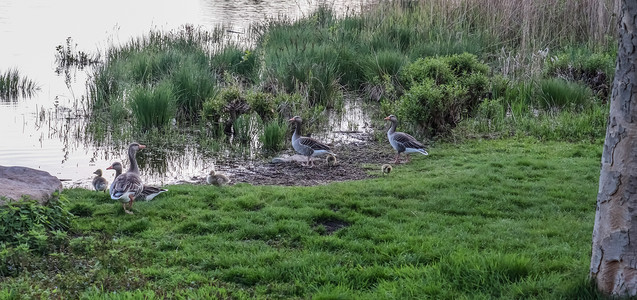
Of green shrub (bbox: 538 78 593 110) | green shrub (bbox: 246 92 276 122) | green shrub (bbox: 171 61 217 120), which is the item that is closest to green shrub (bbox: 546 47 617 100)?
green shrub (bbox: 538 78 593 110)

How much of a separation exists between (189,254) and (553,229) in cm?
439

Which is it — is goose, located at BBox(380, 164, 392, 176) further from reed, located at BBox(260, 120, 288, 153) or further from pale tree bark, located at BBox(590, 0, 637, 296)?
pale tree bark, located at BBox(590, 0, 637, 296)

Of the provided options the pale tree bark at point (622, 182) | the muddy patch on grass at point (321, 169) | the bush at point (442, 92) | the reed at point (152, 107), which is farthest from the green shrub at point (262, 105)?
the pale tree bark at point (622, 182)

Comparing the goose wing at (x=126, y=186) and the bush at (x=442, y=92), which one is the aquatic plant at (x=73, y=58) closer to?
the bush at (x=442, y=92)

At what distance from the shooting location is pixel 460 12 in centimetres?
2239

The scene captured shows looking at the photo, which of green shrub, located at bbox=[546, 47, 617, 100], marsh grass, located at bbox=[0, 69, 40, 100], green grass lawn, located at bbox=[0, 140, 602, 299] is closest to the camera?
green grass lawn, located at bbox=[0, 140, 602, 299]

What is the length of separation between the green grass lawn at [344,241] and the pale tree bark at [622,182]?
13.4 inches

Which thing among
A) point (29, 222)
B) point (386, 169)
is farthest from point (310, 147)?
point (29, 222)

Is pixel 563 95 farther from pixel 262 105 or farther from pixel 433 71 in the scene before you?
pixel 262 105

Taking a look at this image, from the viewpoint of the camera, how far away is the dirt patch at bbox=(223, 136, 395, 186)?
38.9 feet

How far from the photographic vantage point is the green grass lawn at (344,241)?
6.65 metres

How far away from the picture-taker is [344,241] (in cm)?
809

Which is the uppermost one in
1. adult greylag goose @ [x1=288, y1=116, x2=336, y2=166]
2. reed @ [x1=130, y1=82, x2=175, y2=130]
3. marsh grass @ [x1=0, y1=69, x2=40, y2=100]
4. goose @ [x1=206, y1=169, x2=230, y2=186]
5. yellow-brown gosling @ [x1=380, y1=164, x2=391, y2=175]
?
marsh grass @ [x1=0, y1=69, x2=40, y2=100]

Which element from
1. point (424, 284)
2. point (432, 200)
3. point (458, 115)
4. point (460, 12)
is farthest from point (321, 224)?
point (460, 12)
